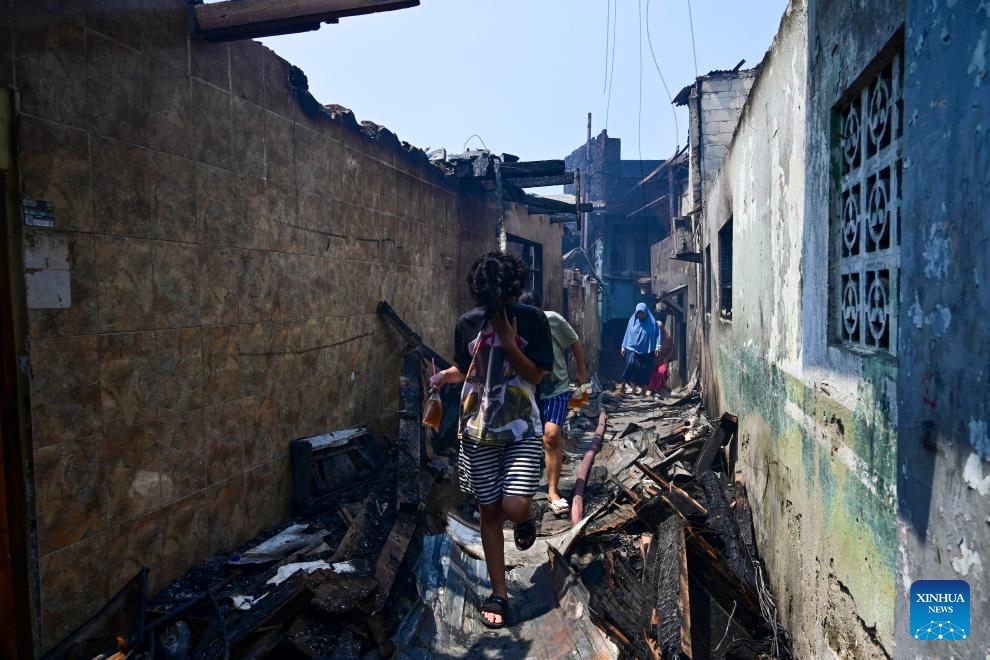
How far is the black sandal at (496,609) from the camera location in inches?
135

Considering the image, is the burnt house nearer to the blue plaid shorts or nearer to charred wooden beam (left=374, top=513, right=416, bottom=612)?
the blue plaid shorts

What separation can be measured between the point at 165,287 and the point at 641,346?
11712 mm

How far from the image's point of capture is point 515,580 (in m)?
4.08

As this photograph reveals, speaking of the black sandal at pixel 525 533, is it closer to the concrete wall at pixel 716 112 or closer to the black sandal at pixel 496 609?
the black sandal at pixel 496 609

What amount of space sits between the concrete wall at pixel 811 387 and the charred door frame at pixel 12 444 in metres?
3.27

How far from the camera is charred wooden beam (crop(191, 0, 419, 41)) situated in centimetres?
339

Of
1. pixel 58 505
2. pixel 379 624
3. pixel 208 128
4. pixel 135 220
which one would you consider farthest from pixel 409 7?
pixel 379 624

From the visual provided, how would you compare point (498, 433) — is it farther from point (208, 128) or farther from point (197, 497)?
point (208, 128)

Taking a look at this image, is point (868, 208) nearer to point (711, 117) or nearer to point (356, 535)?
point (356, 535)

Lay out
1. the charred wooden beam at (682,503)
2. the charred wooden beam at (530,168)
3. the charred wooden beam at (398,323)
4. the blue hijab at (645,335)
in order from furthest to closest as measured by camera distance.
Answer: the blue hijab at (645,335) → the charred wooden beam at (530,168) → the charred wooden beam at (398,323) → the charred wooden beam at (682,503)

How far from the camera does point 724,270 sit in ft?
26.5

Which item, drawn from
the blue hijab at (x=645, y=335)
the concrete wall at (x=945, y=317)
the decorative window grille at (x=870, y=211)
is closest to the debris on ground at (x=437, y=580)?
the concrete wall at (x=945, y=317)

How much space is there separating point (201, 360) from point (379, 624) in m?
1.81

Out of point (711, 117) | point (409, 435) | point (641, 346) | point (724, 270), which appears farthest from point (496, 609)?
point (711, 117)
